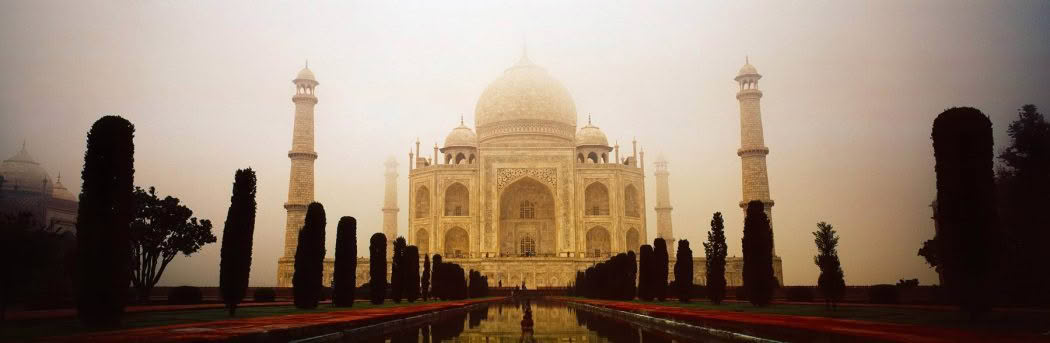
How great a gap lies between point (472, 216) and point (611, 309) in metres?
24.0

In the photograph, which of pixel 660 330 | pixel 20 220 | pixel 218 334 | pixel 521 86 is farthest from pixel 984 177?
pixel 521 86

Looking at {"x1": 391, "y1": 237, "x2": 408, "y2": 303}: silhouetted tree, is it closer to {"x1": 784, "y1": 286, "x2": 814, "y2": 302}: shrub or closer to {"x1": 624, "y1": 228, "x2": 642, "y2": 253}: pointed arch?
{"x1": 784, "y1": 286, "x2": 814, "y2": 302}: shrub

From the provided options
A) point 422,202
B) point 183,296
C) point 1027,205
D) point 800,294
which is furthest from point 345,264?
point 422,202

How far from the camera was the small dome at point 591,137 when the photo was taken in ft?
140

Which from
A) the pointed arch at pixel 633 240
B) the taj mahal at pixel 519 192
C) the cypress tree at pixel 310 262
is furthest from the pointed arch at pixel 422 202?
the cypress tree at pixel 310 262

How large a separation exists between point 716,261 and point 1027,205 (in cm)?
659

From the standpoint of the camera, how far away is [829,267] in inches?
539

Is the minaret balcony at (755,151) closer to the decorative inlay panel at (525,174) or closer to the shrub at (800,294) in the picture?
the decorative inlay panel at (525,174)

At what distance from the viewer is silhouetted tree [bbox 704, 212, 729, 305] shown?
17.3 meters

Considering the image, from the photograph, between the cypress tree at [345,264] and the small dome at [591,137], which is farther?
the small dome at [591,137]

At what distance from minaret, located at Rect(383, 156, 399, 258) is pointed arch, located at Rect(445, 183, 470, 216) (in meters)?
4.05

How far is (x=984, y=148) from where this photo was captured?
10.2 meters

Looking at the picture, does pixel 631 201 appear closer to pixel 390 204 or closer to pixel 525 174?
pixel 525 174

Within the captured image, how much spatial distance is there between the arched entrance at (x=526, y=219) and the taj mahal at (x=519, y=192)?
54mm
